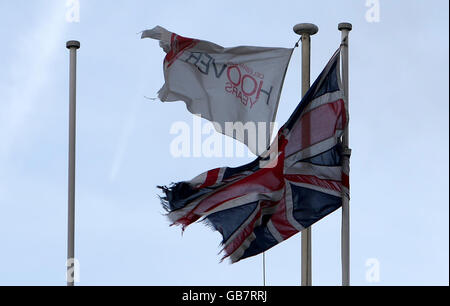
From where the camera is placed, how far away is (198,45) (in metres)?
17.7

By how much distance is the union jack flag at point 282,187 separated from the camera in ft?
54.7

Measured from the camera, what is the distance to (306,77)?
1711cm

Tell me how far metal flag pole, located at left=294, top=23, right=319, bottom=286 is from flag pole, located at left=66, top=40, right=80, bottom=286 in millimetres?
3240

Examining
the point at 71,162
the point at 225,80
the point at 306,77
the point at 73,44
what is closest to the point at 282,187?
the point at 306,77

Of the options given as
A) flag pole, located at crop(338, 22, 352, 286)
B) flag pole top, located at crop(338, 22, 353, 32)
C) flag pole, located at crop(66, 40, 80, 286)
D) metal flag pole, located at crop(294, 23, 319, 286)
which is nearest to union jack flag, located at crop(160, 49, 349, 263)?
flag pole, located at crop(338, 22, 352, 286)

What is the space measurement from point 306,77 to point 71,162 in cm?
361

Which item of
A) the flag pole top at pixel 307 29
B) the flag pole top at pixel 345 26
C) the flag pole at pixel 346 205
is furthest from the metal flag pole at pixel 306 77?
the flag pole at pixel 346 205

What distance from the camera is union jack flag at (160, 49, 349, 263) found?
16688 mm

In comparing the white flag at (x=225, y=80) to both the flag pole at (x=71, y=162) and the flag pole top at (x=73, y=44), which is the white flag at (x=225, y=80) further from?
the flag pole at (x=71, y=162)

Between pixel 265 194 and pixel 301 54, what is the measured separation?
210cm
